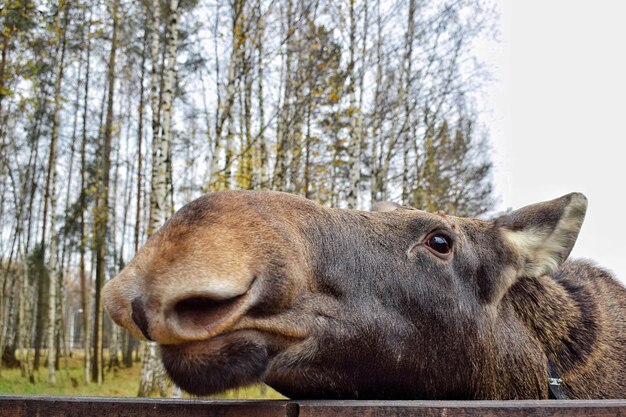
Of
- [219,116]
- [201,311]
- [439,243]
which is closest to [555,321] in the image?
[439,243]

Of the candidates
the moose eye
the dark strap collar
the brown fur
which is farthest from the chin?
the dark strap collar

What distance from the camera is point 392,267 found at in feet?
7.91

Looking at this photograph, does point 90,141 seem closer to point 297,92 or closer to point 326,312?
point 297,92

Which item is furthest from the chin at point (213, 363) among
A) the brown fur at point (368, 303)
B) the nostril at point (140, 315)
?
the nostril at point (140, 315)

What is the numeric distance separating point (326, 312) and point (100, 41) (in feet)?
81.3

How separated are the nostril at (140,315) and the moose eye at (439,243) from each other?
58.2 inches

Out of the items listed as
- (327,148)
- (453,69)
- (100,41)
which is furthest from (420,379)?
(100,41)

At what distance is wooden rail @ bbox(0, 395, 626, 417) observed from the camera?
146 cm

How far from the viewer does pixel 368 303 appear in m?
2.24

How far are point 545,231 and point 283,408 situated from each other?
6.91 feet

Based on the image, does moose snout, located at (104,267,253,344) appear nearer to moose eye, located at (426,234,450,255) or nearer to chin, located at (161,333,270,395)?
chin, located at (161,333,270,395)

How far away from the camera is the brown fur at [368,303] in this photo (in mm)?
1555

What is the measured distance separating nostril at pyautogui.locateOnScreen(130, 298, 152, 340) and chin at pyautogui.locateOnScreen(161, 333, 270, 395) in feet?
0.39

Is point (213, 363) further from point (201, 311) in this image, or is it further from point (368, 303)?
point (368, 303)
